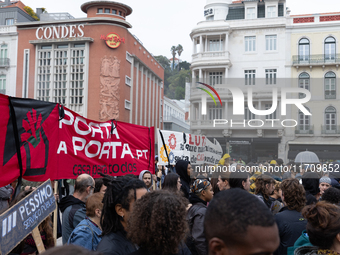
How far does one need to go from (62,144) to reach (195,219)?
2.39 m

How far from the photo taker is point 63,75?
30.3 m

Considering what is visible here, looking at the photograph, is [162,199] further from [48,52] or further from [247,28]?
[48,52]

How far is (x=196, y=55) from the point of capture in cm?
2948

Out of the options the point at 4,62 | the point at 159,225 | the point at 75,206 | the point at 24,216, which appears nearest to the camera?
the point at 159,225

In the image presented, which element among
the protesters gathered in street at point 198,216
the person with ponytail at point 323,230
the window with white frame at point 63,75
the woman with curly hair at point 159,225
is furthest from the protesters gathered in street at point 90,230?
the window with white frame at point 63,75

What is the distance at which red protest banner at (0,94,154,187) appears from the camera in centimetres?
404

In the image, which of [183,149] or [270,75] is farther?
[270,75]

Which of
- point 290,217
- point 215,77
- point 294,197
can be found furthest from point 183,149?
point 215,77

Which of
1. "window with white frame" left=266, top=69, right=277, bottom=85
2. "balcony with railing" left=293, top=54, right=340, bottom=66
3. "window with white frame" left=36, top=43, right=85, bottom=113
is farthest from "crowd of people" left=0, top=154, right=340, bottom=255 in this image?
"window with white frame" left=36, top=43, right=85, bottom=113

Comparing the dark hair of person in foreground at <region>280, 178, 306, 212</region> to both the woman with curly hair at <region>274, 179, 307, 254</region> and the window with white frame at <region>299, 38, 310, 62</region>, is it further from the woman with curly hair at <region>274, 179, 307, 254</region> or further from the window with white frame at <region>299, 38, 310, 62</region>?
the window with white frame at <region>299, 38, 310, 62</region>

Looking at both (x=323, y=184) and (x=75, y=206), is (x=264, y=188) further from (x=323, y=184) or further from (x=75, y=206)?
(x=75, y=206)

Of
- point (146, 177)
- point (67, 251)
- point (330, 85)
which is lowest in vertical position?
point (146, 177)

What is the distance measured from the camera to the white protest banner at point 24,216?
7.92 feet

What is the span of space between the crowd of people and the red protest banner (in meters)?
0.62
